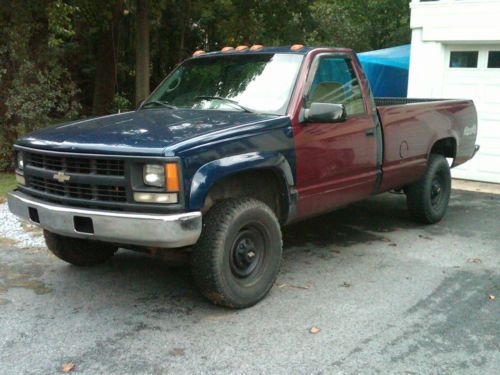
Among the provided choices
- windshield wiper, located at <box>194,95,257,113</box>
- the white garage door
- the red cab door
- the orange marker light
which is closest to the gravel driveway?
the red cab door

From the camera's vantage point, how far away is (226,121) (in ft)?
14.6

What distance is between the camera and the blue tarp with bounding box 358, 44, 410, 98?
48.0 ft

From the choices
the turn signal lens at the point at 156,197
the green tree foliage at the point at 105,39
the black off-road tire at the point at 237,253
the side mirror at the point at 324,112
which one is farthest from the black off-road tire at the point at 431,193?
the green tree foliage at the point at 105,39

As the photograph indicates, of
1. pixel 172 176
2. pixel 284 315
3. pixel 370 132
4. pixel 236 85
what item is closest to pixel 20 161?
pixel 172 176

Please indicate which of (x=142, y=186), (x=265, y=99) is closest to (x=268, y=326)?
(x=142, y=186)

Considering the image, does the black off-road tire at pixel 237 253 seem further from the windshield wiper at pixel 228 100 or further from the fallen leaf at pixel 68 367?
the fallen leaf at pixel 68 367

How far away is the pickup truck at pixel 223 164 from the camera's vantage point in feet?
12.7

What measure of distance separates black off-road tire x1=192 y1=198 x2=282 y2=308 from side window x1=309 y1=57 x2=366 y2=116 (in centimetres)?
132

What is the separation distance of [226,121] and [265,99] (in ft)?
2.02

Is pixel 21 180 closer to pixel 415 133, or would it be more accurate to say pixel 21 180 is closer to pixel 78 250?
pixel 78 250

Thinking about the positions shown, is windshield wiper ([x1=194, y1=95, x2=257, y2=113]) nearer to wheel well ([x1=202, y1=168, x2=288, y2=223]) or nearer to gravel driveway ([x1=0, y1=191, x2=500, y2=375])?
wheel well ([x1=202, y1=168, x2=288, y2=223])

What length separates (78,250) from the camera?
5.25 metres

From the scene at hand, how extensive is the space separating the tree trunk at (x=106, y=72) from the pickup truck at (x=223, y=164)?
36.5 feet

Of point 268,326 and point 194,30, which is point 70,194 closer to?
point 268,326
